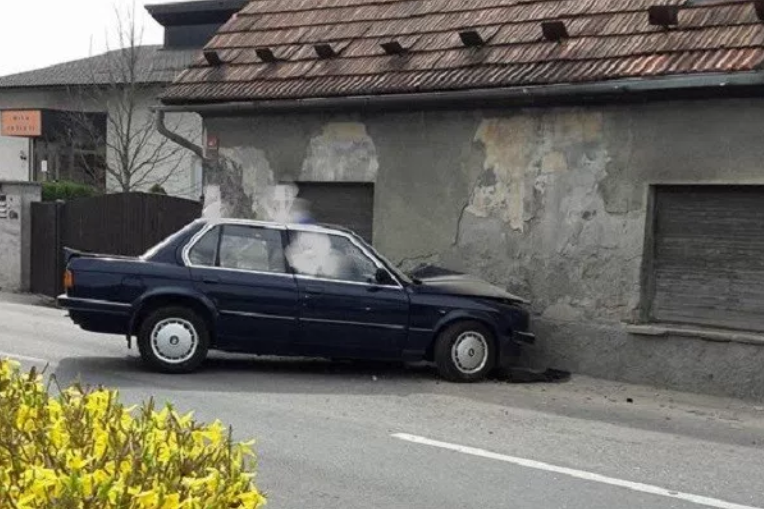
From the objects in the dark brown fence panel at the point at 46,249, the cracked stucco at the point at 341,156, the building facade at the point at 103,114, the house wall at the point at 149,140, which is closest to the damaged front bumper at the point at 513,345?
the cracked stucco at the point at 341,156

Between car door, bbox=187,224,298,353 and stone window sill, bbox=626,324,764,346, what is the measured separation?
12.4 feet

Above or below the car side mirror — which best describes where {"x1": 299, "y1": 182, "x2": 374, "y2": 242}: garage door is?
above

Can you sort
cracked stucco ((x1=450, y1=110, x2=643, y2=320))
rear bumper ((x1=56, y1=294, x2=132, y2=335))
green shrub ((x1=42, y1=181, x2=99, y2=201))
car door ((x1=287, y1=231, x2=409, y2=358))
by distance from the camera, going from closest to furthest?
1. rear bumper ((x1=56, y1=294, x2=132, y2=335))
2. car door ((x1=287, y1=231, x2=409, y2=358))
3. cracked stucco ((x1=450, y1=110, x2=643, y2=320))
4. green shrub ((x1=42, y1=181, x2=99, y2=201))

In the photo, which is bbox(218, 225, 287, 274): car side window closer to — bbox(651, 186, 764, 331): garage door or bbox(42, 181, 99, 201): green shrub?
bbox(651, 186, 764, 331): garage door

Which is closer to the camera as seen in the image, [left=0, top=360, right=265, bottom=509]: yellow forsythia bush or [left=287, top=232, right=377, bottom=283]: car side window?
[left=0, top=360, right=265, bottom=509]: yellow forsythia bush

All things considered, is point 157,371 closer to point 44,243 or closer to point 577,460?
point 577,460

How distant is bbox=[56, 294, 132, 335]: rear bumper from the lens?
9.86 metres

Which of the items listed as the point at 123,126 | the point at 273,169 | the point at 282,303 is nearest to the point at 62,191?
the point at 123,126

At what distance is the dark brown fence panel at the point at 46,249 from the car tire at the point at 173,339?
9.69 m

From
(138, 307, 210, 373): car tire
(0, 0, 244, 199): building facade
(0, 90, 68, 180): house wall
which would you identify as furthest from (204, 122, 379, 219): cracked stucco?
(0, 90, 68, 180): house wall

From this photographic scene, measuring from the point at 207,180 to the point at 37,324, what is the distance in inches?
126

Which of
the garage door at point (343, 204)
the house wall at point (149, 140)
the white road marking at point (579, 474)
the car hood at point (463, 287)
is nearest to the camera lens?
the white road marking at point (579, 474)

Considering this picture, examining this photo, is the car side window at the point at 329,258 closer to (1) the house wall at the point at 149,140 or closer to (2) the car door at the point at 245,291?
(2) the car door at the point at 245,291

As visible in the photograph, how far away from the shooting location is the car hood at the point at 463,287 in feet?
34.3
